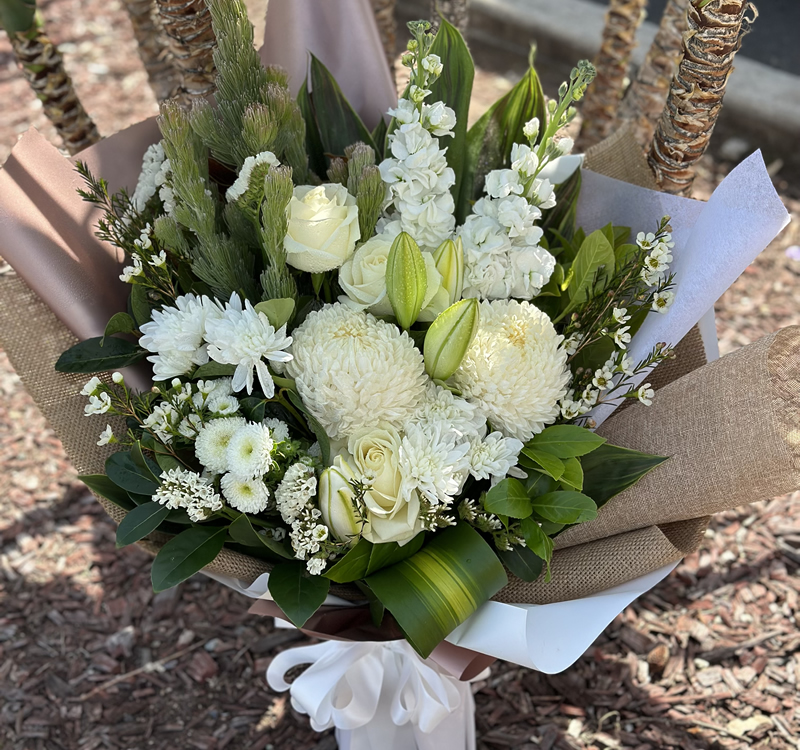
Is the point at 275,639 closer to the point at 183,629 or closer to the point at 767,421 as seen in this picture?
the point at 183,629

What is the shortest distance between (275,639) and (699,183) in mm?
1861

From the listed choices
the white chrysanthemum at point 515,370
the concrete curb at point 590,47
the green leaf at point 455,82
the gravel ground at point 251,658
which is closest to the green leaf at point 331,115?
the green leaf at point 455,82

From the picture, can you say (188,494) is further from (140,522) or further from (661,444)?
(661,444)

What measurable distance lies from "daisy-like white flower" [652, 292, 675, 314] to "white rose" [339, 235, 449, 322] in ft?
0.78

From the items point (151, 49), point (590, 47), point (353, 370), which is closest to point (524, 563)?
point (353, 370)

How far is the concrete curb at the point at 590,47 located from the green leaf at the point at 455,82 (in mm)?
1651

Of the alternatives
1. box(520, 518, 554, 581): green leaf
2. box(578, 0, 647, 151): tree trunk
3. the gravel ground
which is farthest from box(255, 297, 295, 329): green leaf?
box(578, 0, 647, 151): tree trunk

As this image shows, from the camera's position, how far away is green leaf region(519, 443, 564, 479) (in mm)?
760

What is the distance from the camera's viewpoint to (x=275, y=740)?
4.25 feet

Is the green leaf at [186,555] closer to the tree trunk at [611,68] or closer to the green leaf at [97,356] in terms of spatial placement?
the green leaf at [97,356]

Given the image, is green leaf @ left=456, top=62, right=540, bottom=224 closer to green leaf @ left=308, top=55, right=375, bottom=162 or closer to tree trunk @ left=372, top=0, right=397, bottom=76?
green leaf @ left=308, top=55, right=375, bottom=162

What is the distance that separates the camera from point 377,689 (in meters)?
1.07

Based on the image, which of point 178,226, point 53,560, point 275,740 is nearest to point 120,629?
point 53,560

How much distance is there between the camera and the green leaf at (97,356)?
0.84m
